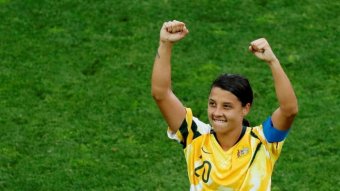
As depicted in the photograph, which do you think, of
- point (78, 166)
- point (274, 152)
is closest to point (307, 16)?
point (78, 166)

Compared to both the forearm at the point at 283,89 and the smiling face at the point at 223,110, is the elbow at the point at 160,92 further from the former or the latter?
the forearm at the point at 283,89

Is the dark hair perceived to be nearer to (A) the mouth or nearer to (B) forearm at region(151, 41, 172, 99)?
(A) the mouth

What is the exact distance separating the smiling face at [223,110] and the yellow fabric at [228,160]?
0.51ft

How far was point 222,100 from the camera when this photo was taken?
511cm

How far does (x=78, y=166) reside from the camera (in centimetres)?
912

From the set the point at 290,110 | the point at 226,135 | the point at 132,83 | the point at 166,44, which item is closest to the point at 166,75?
the point at 166,44

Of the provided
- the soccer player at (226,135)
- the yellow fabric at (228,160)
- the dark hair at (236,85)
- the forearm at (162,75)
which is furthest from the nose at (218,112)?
the forearm at (162,75)

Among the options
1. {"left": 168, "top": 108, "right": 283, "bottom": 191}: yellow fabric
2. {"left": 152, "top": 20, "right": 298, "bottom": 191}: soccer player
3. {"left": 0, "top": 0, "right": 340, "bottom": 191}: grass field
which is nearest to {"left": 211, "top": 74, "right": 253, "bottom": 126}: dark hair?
{"left": 152, "top": 20, "right": 298, "bottom": 191}: soccer player

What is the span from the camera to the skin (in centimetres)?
491

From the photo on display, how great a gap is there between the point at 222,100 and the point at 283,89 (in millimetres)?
418

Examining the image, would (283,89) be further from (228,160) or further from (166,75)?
(166,75)

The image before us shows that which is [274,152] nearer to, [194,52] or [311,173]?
[311,173]

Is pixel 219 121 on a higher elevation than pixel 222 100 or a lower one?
lower

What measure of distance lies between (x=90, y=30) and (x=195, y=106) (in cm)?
266
